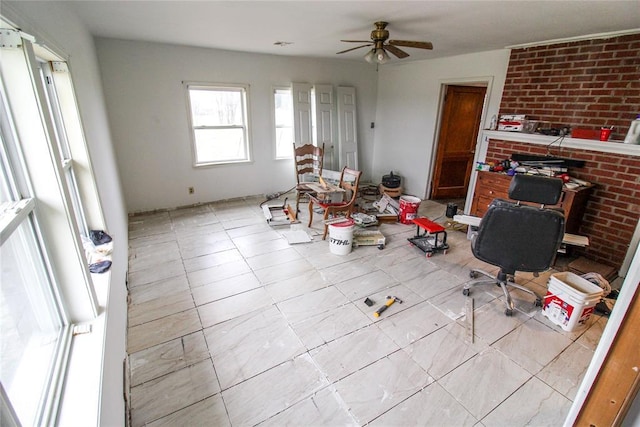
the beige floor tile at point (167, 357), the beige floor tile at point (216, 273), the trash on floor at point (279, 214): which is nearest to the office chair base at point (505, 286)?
the beige floor tile at point (216, 273)

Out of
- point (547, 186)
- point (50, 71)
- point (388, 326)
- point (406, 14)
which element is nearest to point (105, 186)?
point (50, 71)

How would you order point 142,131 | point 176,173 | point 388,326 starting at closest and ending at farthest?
point 388,326 → point 142,131 → point 176,173

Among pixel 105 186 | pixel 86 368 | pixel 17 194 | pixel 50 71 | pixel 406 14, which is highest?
pixel 406 14

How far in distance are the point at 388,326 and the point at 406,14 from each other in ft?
8.61

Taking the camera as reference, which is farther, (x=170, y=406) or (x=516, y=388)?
(x=516, y=388)

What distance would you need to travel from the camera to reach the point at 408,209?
4.32 meters

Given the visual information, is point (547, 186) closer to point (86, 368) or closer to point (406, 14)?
point (406, 14)

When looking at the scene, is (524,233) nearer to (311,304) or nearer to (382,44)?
(311,304)

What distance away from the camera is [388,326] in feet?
7.75

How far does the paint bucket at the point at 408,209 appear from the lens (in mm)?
4305

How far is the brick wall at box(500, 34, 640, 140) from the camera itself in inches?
119

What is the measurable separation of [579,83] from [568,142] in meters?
0.66

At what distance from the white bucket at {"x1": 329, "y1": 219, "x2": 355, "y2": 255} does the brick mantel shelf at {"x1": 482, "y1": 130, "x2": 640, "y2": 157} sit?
240 cm

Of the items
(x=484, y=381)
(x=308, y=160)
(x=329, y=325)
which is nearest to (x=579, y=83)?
(x=484, y=381)
